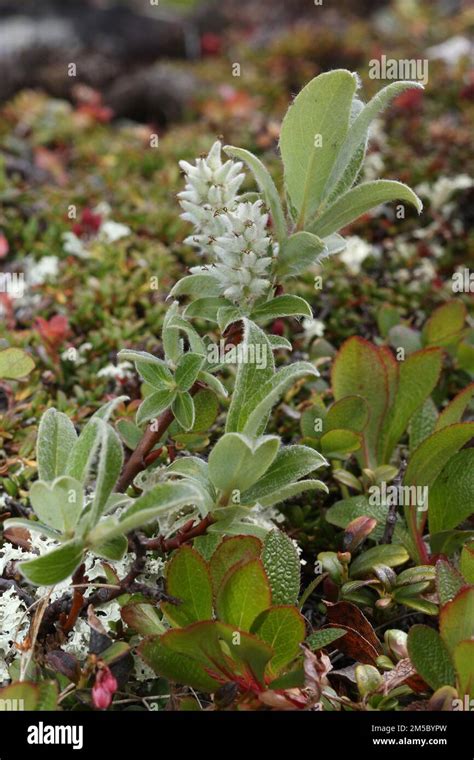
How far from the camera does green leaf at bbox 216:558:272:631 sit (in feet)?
6.21

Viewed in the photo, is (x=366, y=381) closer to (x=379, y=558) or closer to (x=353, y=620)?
(x=379, y=558)

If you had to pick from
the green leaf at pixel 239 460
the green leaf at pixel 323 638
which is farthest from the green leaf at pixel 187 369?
the green leaf at pixel 323 638

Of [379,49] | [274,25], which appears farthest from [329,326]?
[274,25]

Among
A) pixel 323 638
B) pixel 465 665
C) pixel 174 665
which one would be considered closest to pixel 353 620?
pixel 323 638

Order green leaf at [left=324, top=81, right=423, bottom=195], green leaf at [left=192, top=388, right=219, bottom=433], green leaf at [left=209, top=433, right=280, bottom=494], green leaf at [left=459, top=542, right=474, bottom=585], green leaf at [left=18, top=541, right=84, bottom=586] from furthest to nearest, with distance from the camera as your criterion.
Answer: green leaf at [left=192, top=388, right=219, bottom=433], green leaf at [left=459, top=542, right=474, bottom=585], green leaf at [left=324, top=81, right=423, bottom=195], green leaf at [left=209, top=433, right=280, bottom=494], green leaf at [left=18, top=541, right=84, bottom=586]

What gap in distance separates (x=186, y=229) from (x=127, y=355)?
2.25m

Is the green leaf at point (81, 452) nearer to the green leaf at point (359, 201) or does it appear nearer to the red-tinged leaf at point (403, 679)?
the green leaf at point (359, 201)

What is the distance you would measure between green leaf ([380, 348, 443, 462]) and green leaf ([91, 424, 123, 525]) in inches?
45.0

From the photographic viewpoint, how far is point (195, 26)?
Result: 8195 mm

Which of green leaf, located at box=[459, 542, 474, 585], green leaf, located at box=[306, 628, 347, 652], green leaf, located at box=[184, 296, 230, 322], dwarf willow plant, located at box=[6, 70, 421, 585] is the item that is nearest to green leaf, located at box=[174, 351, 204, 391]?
dwarf willow plant, located at box=[6, 70, 421, 585]

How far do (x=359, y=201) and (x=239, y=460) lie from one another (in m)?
0.72

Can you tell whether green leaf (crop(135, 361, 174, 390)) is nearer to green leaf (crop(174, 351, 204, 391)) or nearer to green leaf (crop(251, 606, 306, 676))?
green leaf (crop(174, 351, 204, 391))

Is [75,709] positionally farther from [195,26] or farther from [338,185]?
[195,26]

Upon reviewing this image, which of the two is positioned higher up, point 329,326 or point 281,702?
point 329,326
